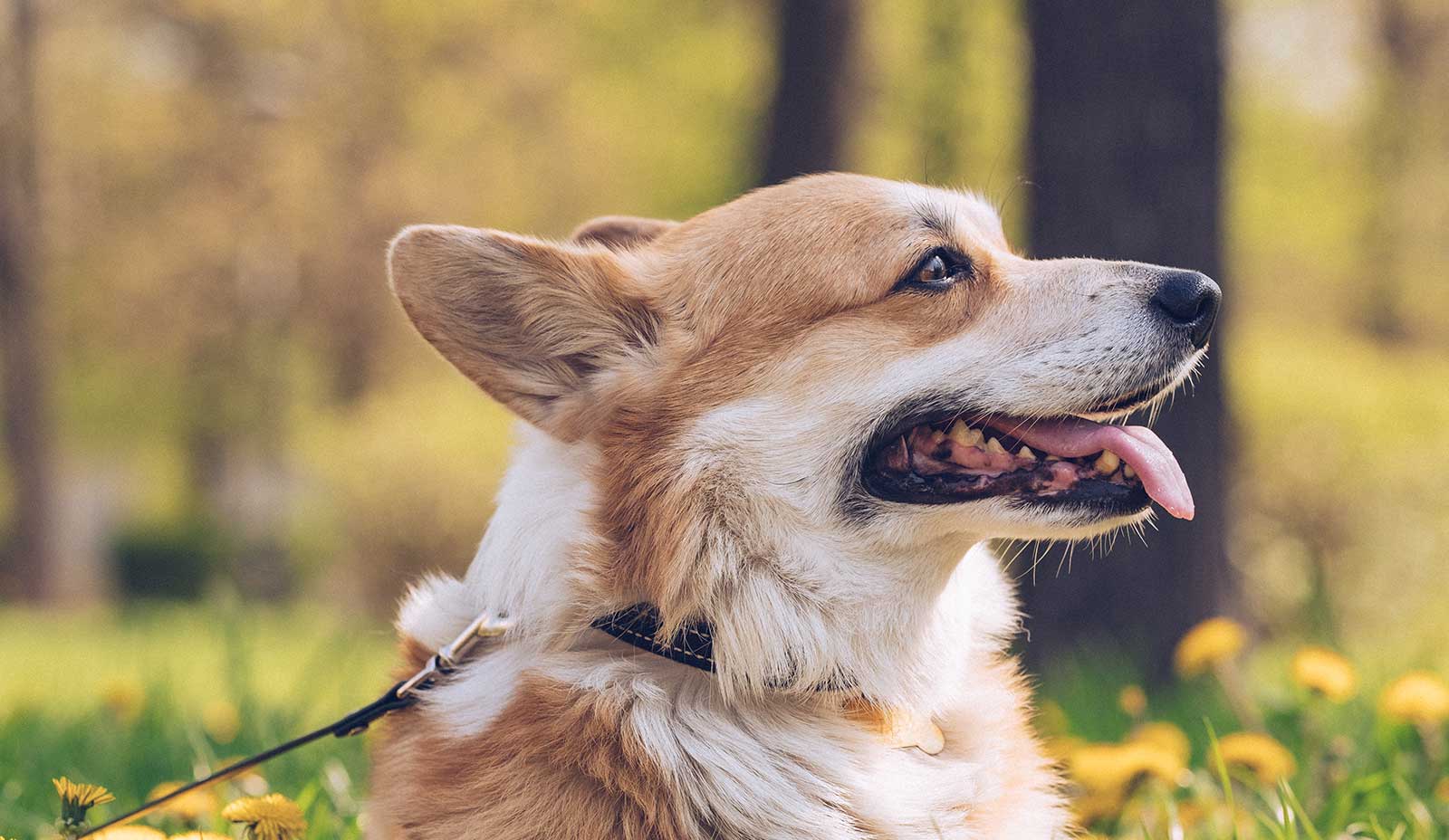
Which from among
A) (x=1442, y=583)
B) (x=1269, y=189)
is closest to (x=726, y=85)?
(x=1442, y=583)

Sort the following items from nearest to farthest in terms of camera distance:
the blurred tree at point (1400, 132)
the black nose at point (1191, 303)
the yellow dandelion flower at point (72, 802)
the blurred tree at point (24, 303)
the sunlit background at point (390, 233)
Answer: the yellow dandelion flower at point (72, 802)
the black nose at point (1191, 303)
the sunlit background at point (390, 233)
the blurred tree at point (24, 303)
the blurred tree at point (1400, 132)

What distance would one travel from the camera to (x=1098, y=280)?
2.79 m

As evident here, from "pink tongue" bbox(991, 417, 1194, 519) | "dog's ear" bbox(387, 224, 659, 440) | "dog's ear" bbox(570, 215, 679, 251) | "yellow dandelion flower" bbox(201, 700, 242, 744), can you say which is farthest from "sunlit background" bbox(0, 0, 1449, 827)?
"pink tongue" bbox(991, 417, 1194, 519)

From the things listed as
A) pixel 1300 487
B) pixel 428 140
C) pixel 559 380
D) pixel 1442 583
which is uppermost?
pixel 559 380

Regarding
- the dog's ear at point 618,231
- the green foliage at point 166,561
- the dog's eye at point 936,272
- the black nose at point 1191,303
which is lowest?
the green foliage at point 166,561

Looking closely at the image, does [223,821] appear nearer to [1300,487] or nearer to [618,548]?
[618,548]

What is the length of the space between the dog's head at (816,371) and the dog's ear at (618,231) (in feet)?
1.51

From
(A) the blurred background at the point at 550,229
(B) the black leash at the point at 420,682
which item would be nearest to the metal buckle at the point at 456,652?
(B) the black leash at the point at 420,682

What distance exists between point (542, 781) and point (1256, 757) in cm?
173

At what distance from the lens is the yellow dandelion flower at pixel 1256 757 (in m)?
2.93

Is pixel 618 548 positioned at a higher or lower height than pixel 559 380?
lower

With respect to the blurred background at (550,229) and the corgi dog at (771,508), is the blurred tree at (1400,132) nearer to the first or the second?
the blurred background at (550,229)

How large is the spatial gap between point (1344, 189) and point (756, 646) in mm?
20752

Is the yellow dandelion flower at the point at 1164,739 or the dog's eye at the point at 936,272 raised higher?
the dog's eye at the point at 936,272
